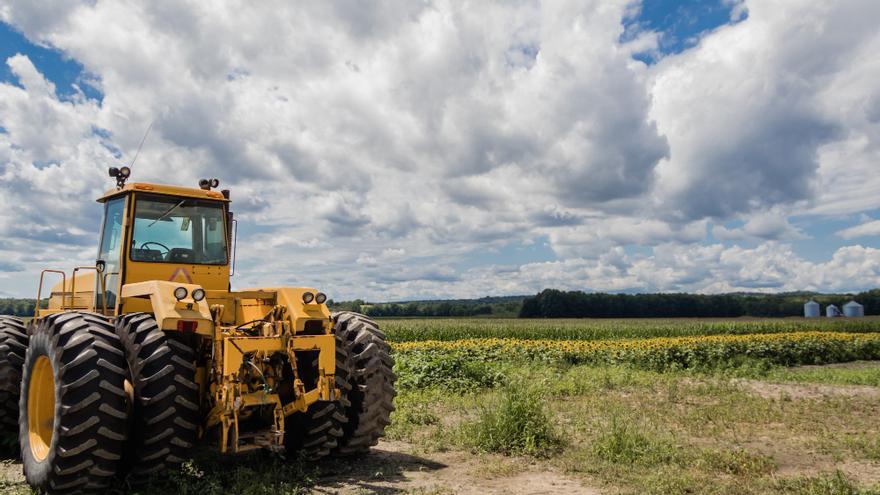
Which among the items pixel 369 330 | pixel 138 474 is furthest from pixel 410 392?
pixel 138 474

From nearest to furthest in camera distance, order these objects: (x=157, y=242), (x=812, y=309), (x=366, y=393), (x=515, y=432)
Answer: (x=366, y=393) → (x=157, y=242) → (x=515, y=432) → (x=812, y=309)

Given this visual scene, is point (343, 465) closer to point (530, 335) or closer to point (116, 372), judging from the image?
point (116, 372)

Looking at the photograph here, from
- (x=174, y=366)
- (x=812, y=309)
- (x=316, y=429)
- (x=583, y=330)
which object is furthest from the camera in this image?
(x=812, y=309)

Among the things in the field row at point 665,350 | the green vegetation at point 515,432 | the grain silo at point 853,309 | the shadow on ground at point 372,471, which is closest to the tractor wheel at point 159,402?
the shadow on ground at point 372,471

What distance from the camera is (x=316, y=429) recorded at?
23.4 feet

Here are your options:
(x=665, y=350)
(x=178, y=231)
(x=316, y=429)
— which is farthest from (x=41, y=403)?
(x=665, y=350)

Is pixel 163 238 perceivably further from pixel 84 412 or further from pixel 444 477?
pixel 444 477

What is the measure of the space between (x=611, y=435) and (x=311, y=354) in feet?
13.5

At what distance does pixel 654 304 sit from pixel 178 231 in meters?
64.4

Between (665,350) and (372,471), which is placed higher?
(665,350)

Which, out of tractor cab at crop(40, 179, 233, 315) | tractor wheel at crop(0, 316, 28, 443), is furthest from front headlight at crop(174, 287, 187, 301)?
tractor wheel at crop(0, 316, 28, 443)

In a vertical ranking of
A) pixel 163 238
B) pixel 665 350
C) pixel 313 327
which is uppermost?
pixel 163 238

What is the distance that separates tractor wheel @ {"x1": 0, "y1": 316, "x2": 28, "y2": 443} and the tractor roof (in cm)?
219

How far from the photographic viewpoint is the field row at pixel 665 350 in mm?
20406
